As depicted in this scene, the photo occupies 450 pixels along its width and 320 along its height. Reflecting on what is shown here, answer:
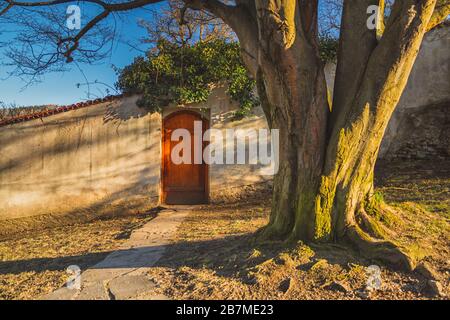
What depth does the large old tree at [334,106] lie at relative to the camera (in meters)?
3.14

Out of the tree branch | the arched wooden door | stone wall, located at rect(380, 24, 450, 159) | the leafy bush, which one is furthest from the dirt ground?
the leafy bush

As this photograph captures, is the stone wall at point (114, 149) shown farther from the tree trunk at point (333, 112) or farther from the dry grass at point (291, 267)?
the tree trunk at point (333, 112)

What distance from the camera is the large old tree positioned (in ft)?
10.3

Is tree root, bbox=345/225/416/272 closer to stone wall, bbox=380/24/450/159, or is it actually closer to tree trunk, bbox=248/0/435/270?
tree trunk, bbox=248/0/435/270

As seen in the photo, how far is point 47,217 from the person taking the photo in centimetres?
794

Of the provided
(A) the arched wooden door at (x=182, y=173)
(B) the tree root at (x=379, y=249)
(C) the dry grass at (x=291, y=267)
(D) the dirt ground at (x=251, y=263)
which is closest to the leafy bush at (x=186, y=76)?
(A) the arched wooden door at (x=182, y=173)

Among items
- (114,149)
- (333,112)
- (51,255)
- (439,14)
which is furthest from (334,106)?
(114,149)

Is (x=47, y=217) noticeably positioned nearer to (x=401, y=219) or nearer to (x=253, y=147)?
(x=253, y=147)

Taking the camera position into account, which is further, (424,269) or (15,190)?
(15,190)

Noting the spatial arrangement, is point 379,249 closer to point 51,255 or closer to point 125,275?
point 125,275

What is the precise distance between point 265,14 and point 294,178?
1.65m

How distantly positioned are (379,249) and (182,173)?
6.07 metres

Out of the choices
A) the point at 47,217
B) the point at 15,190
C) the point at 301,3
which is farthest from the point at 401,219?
the point at 15,190

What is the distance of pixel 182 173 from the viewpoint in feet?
28.1
